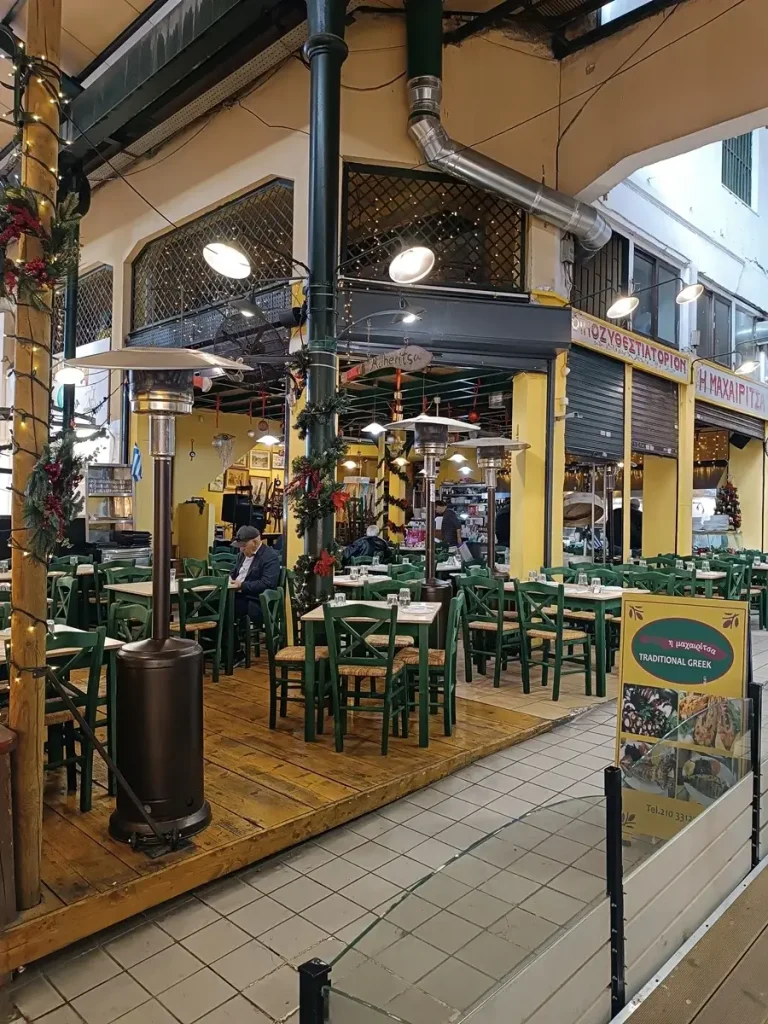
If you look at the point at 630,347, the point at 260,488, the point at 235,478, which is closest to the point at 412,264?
→ the point at 630,347

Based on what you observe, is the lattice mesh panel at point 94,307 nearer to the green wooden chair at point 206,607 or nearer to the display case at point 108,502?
the display case at point 108,502

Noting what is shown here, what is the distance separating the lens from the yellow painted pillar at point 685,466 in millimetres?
11336

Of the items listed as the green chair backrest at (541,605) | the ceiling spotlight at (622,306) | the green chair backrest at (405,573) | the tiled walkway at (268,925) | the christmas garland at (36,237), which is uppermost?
the ceiling spotlight at (622,306)

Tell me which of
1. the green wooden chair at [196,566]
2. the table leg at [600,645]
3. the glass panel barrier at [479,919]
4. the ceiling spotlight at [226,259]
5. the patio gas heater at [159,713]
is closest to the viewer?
the glass panel barrier at [479,919]

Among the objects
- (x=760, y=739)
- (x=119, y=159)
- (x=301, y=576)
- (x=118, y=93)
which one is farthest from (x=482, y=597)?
(x=119, y=159)

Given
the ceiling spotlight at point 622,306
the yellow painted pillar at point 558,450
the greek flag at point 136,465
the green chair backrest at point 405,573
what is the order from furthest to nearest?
the greek flag at point 136,465, the yellow painted pillar at point 558,450, the ceiling spotlight at point 622,306, the green chair backrest at point 405,573

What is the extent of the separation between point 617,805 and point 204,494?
12912mm

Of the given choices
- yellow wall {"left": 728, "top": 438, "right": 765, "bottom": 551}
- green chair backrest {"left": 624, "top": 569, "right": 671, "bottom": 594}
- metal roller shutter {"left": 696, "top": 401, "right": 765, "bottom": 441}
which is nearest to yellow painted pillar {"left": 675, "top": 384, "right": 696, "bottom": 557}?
metal roller shutter {"left": 696, "top": 401, "right": 765, "bottom": 441}

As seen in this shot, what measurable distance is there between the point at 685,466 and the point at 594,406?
10.4 ft

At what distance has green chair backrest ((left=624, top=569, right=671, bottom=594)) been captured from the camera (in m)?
7.46

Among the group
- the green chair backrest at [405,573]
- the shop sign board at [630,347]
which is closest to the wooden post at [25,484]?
the green chair backrest at [405,573]

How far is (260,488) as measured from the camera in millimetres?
16406

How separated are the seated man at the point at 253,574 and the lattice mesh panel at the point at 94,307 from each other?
17.9 feet

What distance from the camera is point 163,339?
30.7 ft
